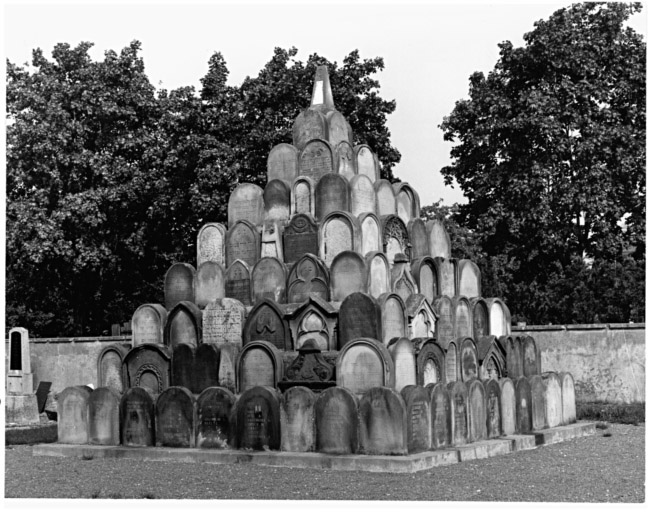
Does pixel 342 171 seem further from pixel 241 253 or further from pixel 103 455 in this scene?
pixel 103 455

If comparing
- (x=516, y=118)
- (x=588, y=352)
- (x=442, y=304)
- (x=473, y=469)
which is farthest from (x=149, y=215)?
(x=473, y=469)

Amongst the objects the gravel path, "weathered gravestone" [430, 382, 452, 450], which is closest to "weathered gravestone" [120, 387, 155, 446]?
the gravel path

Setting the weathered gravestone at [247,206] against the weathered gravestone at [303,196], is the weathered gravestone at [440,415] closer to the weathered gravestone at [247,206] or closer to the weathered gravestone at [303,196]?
the weathered gravestone at [303,196]

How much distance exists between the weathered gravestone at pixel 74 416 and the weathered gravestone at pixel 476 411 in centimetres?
553

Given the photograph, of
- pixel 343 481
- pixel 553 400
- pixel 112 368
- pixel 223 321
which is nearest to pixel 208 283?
pixel 223 321

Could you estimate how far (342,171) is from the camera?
16.9 m

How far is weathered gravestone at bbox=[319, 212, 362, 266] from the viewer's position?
15.7 m

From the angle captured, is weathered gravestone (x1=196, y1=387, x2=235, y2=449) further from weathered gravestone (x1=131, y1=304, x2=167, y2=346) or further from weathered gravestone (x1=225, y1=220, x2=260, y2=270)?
weathered gravestone (x1=225, y1=220, x2=260, y2=270)

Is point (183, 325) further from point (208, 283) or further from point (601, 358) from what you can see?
point (601, 358)

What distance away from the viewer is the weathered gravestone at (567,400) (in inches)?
680

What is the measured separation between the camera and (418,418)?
1330cm

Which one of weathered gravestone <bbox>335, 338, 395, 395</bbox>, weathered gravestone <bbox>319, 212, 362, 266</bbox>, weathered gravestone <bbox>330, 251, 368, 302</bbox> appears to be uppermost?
weathered gravestone <bbox>319, 212, 362, 266</bbox>

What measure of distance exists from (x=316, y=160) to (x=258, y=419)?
509 cm

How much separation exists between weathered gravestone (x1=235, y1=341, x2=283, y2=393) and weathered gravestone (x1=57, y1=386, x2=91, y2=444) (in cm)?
229
